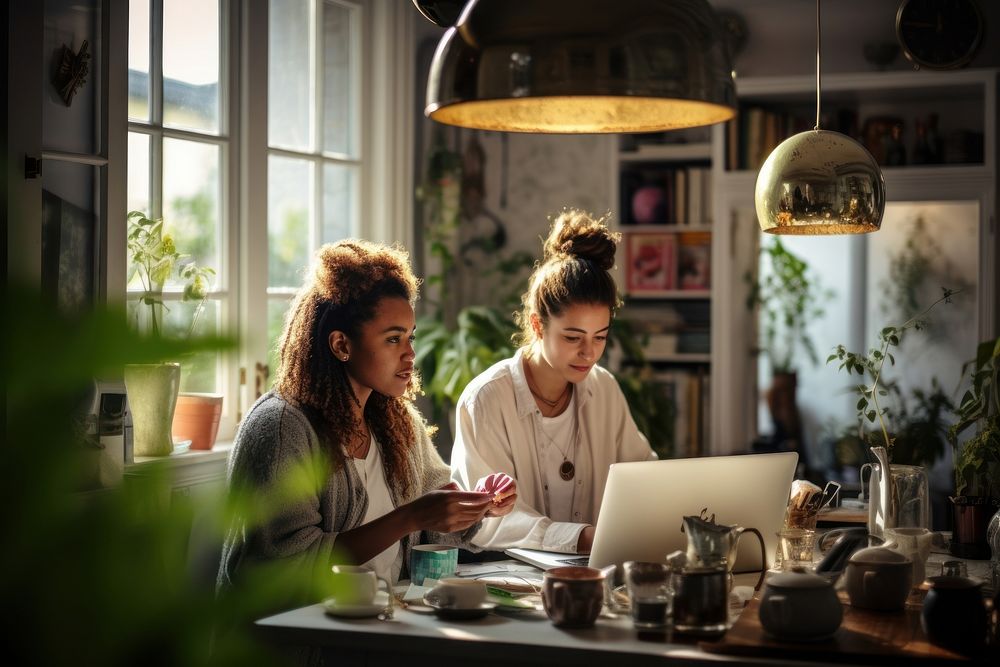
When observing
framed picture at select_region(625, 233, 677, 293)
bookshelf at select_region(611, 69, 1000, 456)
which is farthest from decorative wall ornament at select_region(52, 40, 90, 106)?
framed picture at select_region(625, 233, 677, 293)

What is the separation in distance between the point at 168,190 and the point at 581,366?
1430mm

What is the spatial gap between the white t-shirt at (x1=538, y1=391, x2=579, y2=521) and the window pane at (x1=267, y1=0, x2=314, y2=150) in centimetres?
165

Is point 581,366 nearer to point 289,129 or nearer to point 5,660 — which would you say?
point 289,129

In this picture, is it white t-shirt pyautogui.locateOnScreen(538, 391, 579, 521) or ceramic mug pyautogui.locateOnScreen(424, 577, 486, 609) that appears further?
white t-shirt pyautogui.locateOnScreen(538, 391, 579, 521)

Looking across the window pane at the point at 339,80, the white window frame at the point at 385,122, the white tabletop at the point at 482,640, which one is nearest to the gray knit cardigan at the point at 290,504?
the white tabletop at the point at 482,640

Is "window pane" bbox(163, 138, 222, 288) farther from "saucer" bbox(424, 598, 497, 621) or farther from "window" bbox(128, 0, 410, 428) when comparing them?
"saucer" bbox(424, 598, 497, 621)

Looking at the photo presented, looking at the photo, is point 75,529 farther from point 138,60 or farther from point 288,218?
point 288,218

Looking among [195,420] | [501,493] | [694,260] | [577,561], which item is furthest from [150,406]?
[694,260]

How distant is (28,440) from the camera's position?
1.64 ft

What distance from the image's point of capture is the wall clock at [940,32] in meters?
4.11

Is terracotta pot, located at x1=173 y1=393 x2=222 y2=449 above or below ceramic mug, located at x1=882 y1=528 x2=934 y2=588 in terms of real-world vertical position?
above

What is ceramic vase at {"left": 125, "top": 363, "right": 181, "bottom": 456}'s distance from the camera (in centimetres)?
298

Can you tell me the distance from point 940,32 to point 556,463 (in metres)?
2.51

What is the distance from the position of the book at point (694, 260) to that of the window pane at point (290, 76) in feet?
5.50
